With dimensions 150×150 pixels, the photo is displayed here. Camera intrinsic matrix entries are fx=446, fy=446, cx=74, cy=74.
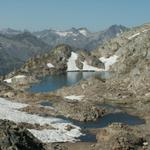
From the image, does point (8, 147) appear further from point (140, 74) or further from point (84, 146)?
point (140, 74)

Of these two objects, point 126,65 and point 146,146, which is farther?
point 126,65

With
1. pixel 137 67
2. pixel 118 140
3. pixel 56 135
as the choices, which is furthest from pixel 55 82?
pixel 118 140

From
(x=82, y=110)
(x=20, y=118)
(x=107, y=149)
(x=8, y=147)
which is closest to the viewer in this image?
(x=8, y=147)

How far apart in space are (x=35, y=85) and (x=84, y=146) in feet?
338

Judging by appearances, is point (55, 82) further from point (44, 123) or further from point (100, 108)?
point (44, 123)

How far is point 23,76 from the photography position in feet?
594

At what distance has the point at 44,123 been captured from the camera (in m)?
70.7

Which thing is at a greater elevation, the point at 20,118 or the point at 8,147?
the point at 8,147

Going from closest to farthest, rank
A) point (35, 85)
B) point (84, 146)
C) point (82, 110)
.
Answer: point (84, 146)
point (82, 110)
point (35, 85)

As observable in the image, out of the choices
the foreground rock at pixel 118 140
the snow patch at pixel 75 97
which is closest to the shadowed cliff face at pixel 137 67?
the snow patch at pixel 75 97

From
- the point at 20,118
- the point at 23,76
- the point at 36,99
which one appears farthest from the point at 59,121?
the point at 23,76

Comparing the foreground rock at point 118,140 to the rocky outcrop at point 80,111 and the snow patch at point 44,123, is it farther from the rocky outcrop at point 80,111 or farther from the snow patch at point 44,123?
the rocky outcrop at point 80,111

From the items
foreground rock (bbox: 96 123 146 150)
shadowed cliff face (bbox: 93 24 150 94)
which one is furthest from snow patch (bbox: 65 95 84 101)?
foreground rock (bbox: 96 123 146 150)

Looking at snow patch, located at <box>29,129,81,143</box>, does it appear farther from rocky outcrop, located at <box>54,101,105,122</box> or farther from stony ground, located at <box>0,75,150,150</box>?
rocky outcrop, located at <box>54,101,105,122</box>
